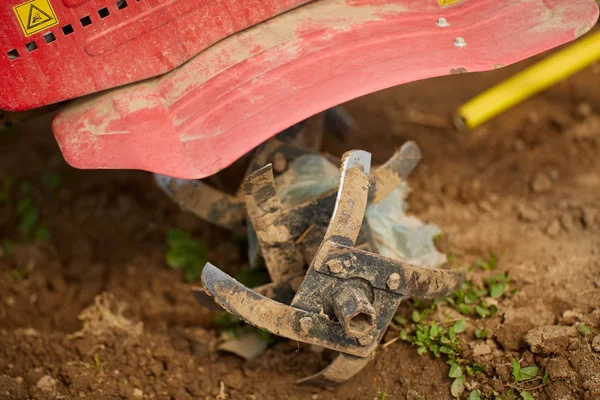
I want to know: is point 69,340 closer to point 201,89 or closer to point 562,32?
point 201,89

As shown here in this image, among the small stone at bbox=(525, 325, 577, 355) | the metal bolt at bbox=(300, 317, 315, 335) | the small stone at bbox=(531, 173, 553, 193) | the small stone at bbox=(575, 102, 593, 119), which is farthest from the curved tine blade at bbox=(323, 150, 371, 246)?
the small stone at bbox=(575, 102, 593, 119)

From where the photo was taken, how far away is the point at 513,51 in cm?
214

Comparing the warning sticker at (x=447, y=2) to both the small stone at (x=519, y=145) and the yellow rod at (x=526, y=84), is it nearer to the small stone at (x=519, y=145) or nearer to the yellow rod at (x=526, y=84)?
the yellow rod at (x=526, y=84)

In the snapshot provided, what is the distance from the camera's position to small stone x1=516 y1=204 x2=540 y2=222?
3064 mm

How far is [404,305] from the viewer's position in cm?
258

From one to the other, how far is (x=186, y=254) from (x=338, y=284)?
4.34 feet

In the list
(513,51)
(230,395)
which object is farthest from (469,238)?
(230,395)

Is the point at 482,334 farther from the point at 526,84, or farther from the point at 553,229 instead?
the point at 526,84

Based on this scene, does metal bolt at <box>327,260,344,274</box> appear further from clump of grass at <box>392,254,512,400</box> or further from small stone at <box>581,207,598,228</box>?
small stone at <box>581,207,598,228</box>

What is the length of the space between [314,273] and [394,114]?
2.25 m

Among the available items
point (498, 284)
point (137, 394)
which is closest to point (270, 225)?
point (137, 394)

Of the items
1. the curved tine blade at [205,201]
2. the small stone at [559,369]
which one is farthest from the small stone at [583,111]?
the curved tine blade at [205,201]

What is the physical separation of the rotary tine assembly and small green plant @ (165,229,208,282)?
3.19 feet

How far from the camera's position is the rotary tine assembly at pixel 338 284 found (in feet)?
6.50
